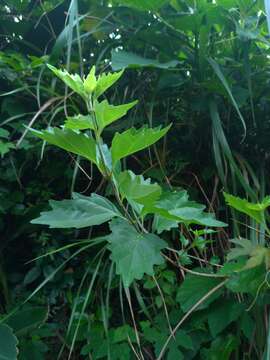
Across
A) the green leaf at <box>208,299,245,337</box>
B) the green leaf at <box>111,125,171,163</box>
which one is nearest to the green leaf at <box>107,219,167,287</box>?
the green leaf at <box>111,125,171,163</box>

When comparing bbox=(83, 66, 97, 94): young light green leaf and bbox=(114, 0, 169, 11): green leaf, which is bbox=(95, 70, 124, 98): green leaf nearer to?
bbox=(83, 66, 97, 94): young light green leaf

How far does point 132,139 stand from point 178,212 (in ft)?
0.43

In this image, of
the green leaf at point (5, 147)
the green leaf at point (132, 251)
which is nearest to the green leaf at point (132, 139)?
the green leaf at point (132, 251)

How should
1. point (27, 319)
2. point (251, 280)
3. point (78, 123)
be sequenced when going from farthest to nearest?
point (27, 319)
point (251, 280)
point (78, 123)

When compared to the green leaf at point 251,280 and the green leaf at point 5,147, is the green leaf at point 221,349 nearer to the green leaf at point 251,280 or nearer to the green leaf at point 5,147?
the green leaf at point 251,280

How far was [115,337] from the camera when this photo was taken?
32.5 inches

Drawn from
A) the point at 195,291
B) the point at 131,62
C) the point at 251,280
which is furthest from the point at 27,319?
the point at 131,62

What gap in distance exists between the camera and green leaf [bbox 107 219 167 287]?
60 centimetres

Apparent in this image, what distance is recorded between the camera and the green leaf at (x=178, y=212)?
2.07ft

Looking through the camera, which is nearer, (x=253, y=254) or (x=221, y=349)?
(x=253, y=254)

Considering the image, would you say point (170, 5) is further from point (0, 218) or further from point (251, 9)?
point (0, 218)

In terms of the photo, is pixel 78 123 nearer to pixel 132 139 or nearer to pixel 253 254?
pixel 132 139

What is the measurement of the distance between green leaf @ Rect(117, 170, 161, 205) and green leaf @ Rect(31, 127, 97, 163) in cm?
6

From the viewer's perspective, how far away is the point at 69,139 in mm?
617
